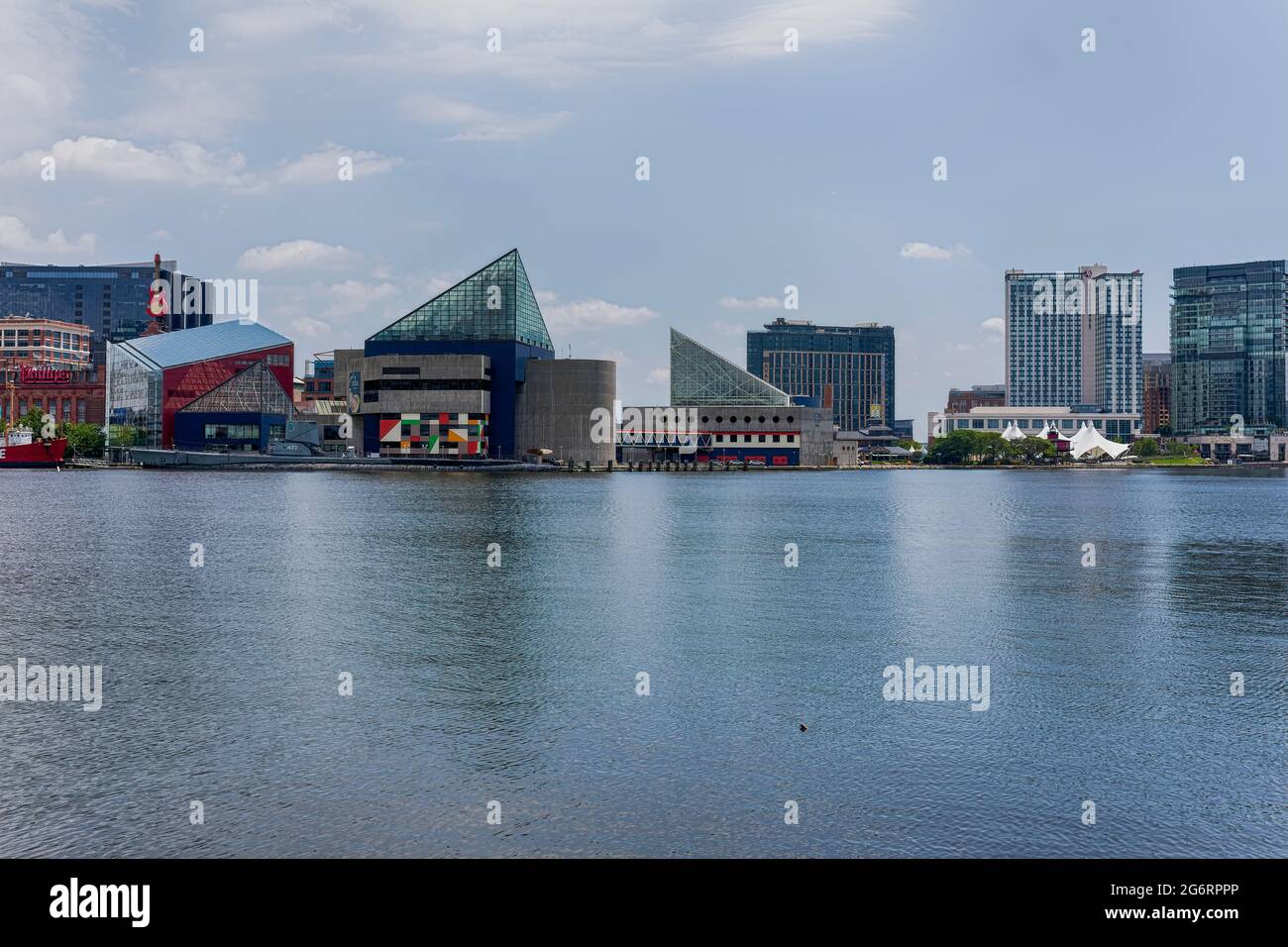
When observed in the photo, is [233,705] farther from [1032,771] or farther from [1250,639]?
[1250,639]

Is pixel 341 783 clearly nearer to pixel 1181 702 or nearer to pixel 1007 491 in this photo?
pixel 1181 702

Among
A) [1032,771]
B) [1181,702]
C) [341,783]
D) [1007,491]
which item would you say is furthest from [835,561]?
[1007,491]

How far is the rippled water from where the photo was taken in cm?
1808

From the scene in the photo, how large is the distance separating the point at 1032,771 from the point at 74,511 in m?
84.8

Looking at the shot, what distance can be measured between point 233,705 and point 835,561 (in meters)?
35.9

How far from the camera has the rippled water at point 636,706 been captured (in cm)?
1808

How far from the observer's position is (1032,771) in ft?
68.5

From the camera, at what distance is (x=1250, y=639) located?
3438 centimetres

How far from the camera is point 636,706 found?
1001 inches
